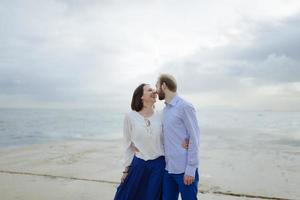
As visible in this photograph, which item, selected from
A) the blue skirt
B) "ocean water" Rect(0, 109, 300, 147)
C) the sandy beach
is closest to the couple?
the blue skirt

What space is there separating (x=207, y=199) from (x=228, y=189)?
81 cm

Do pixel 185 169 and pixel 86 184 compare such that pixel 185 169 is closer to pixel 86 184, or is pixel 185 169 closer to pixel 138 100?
pixel 138 100

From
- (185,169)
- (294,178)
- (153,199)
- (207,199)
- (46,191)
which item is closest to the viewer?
(185,169)

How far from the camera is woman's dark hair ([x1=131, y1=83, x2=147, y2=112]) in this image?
3.31m

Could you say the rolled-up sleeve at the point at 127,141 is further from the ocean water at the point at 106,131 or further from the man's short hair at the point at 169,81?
the ocean water at the point at 106,131

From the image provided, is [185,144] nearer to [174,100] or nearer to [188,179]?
[188,179]

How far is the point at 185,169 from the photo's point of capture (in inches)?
118

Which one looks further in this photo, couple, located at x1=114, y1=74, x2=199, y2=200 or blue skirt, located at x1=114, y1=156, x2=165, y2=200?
blue skirt, located at x1=114, y1=156, x2=165, y2=200

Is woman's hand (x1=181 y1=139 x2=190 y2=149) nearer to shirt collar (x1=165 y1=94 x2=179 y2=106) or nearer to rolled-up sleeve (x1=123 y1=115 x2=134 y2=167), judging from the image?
shirt collar (x1=165 y1=94 x2=179 y2=106)

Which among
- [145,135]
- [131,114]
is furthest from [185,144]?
[131,114]

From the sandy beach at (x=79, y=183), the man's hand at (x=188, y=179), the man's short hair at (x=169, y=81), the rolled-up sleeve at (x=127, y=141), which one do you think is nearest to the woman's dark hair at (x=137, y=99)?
the rolled-up sleeve at (x=127, y=141)

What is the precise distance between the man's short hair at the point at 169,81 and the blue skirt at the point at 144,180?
0.71m

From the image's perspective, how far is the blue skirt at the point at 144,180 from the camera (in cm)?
322

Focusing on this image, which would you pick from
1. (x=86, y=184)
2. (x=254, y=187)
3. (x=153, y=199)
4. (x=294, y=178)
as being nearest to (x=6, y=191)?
(x=86, y=184)
